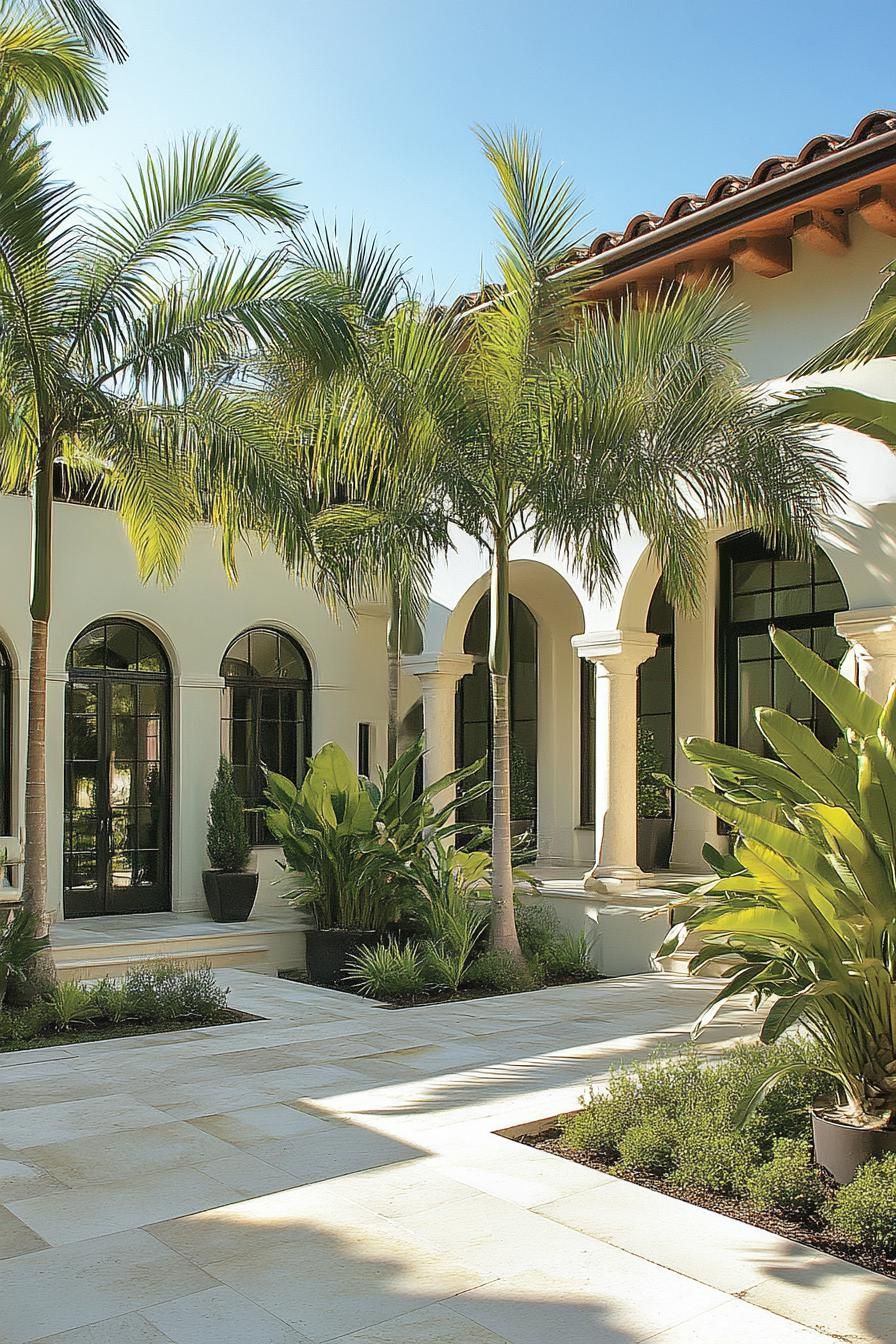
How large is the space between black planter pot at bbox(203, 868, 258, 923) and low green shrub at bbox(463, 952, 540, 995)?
3912mm

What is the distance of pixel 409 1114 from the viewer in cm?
618

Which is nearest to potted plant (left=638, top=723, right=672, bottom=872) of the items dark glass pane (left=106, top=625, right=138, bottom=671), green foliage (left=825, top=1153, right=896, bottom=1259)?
dark glass pane (left=106, top=625, right=138, bottom=671)

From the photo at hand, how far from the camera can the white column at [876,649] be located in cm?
951

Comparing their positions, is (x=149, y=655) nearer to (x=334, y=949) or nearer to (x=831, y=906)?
(x=334, y=949)

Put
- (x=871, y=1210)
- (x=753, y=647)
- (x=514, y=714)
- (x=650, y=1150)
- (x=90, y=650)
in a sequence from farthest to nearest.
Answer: (x=514, y=714) → (x=753, y=647) → (x=90, y=650) → (x=650, y=1150) → (x=871, y=1210)

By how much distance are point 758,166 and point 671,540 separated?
286 centimetres

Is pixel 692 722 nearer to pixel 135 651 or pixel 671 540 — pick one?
pixel 671 540

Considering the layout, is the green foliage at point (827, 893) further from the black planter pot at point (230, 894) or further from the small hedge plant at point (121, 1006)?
the black planter pot at point (230, 894)

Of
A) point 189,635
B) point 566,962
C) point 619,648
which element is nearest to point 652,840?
point 619,648

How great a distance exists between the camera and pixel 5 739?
A: 41.8 ft

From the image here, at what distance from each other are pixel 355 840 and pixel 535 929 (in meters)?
1.86

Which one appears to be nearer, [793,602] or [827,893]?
[827,893]

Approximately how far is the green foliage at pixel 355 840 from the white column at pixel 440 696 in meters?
2.48

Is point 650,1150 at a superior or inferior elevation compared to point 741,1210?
superior
